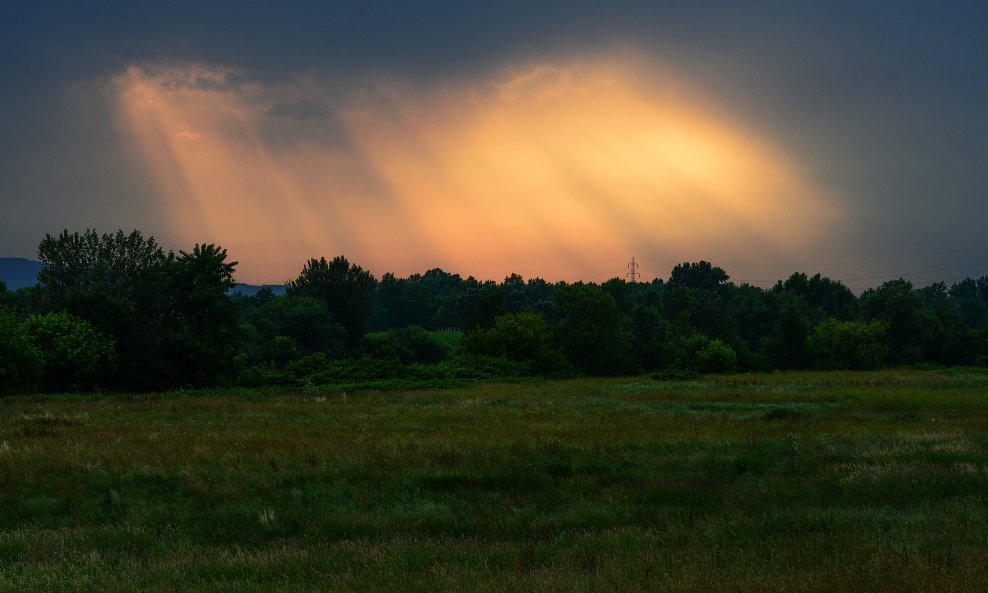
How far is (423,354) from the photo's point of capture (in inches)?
3533

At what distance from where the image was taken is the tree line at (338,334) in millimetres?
48875

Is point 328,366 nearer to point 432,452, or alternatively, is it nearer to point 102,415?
point 102,415

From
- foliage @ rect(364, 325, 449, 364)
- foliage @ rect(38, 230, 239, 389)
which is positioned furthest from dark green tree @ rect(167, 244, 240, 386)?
foliage @ rect(364, 325, 449, 364)

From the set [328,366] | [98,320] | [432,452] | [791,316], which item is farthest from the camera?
[791,316]

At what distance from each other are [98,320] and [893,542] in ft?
170

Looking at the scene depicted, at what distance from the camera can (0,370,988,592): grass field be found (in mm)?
7941

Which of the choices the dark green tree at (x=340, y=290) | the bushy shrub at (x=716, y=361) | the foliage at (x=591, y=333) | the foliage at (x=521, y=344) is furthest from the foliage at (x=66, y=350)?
the dark green tree at (x=340, y=290)

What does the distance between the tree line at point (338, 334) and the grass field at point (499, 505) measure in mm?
24608

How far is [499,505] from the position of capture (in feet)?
41.1

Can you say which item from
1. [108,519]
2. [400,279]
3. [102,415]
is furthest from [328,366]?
[400,279]

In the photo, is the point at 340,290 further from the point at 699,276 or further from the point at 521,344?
the point at 699,276

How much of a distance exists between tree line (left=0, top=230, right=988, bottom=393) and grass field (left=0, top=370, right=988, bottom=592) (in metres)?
24.6

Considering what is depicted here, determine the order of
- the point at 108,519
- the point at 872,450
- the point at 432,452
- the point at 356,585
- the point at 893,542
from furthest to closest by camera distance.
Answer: the point at 432,452 → the point at 872,450 → the point at 108,519 → the point at 893,542 → the point at 356,585

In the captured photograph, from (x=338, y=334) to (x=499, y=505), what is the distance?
94657 millimetres
